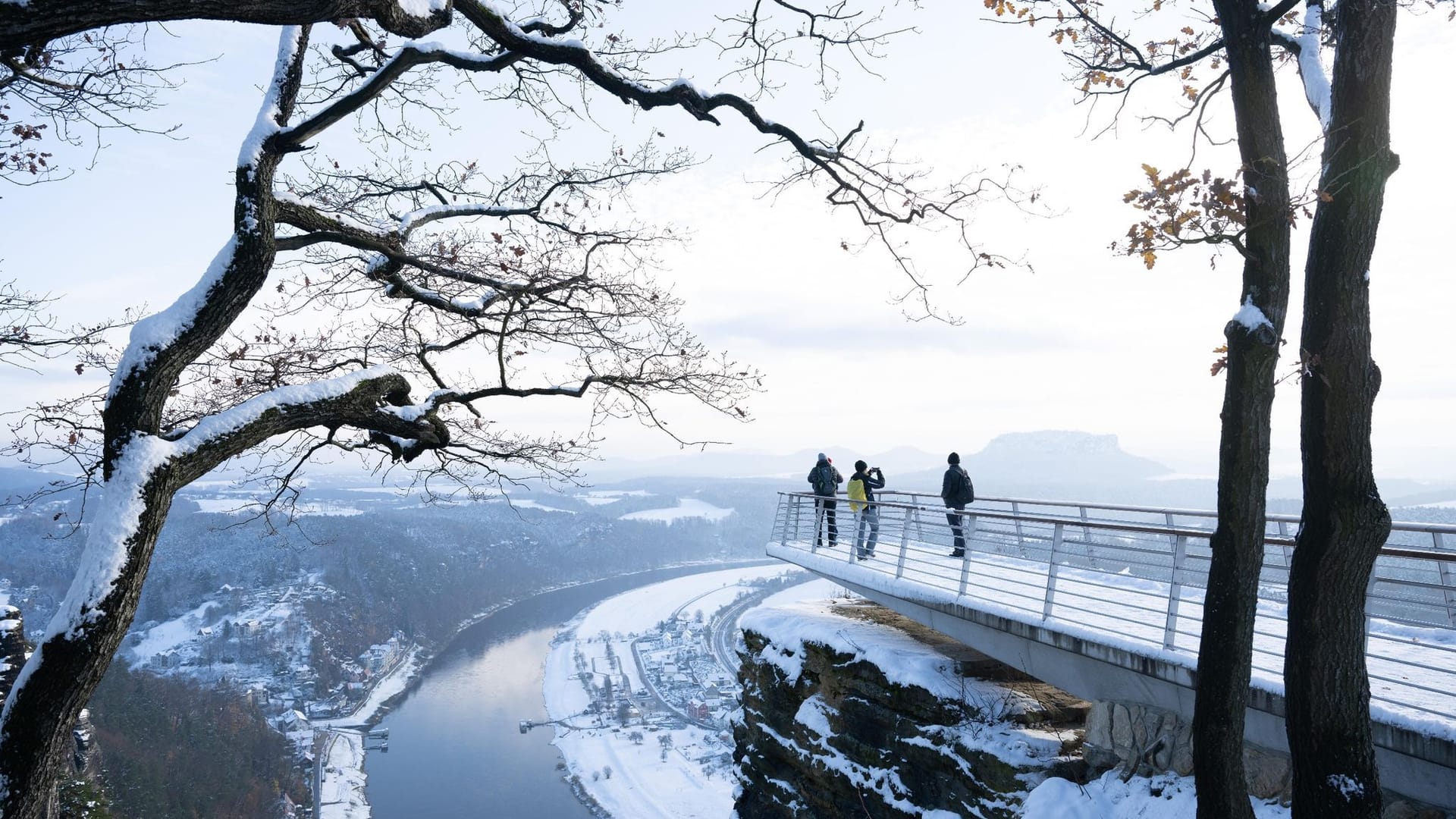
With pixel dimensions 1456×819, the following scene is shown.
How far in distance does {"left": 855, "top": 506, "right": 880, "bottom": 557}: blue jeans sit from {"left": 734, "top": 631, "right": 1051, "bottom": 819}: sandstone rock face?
2213mm

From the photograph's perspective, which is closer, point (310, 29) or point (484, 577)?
point (310, 29)

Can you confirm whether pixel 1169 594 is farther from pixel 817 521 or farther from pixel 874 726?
pixel 817 521

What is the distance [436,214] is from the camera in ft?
21.4

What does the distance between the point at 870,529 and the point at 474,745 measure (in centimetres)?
4746

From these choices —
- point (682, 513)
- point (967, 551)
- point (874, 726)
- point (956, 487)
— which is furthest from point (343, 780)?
point (682, 513)

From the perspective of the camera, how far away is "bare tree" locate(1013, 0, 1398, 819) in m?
4.20

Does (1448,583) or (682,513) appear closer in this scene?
(1448,583)

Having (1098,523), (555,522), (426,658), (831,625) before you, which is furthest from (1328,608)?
(555,522)

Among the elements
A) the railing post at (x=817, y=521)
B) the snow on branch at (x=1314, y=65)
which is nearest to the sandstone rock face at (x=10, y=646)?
the railing post at (x=817, y=521)

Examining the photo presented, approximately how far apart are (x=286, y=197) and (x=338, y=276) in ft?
4.75

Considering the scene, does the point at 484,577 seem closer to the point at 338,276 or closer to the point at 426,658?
the point at 426,658

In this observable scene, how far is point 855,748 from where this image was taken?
9961mm

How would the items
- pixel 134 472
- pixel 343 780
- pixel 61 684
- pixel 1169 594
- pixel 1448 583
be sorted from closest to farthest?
pixel 61 684 < pixel 134 472 < pixel 1448 583 < pixel 1169 594 < pixel 343 780

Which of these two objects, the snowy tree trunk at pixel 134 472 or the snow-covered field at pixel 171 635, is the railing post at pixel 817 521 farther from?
the snow-covered field at pixel 171 635
